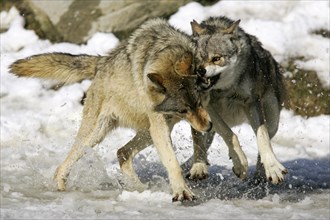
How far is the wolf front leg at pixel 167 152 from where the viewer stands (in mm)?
6164

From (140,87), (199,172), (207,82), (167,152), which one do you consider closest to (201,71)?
(207,82)

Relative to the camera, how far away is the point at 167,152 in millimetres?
6383

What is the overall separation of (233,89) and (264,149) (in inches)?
25.1

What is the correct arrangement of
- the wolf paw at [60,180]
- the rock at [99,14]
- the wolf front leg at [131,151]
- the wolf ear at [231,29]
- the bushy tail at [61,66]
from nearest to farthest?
the wolf ear at [231,29] < the wolf paw at [60,180] < the bushy tail at [61,66] < the wolf front leg at [131,151] < the rock at [99,14]

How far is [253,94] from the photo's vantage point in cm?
709

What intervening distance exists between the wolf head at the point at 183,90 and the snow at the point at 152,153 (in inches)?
30.5

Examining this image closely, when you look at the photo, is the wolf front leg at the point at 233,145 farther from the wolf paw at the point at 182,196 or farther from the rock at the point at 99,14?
the rock at the point at 99,14

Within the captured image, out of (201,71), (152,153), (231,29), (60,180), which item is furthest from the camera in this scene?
(152,153)

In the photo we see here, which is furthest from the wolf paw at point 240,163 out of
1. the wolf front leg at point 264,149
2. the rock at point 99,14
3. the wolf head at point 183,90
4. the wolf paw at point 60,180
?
the rock at point 99,14

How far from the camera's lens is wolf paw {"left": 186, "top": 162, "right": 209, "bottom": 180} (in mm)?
6980

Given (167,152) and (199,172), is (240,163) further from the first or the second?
(167,152)

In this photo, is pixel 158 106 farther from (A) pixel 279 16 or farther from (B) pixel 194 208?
(A) pixel 279 16

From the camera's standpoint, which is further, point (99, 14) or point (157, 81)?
point (99, 14)

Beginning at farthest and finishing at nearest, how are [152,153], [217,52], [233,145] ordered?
[152,153] < [233,145] < [217,52]
